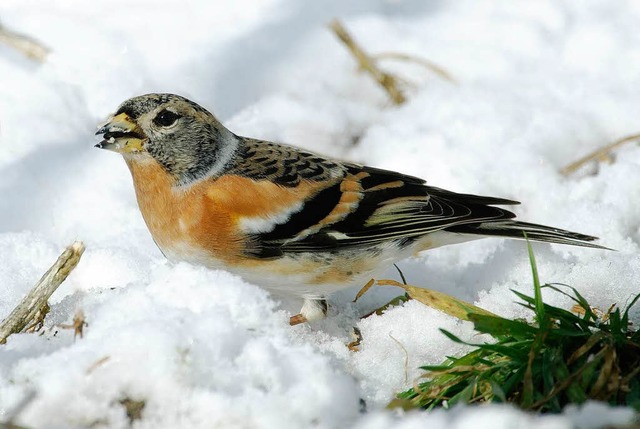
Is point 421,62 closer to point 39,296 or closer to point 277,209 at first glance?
point 277,209

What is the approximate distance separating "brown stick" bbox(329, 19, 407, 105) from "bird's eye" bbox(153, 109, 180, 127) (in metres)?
1.88

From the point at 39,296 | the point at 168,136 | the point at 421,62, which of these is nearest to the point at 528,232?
the point at 168,136

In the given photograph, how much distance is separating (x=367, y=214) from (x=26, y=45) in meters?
2.31

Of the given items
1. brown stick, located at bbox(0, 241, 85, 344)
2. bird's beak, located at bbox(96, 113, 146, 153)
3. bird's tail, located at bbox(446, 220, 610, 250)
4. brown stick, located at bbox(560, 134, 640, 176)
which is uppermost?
brown stick, located at bbox(560, 134, 640, 176)

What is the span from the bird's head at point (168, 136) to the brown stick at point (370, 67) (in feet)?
5.81

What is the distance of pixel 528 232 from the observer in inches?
118

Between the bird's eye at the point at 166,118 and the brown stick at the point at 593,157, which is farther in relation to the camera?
the brown stick at the point at 593,157

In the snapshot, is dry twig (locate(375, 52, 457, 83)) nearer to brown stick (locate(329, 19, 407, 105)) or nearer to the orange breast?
brown stick (locate(329, 19, 407, 105))

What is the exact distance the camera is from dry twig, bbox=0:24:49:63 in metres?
4.23

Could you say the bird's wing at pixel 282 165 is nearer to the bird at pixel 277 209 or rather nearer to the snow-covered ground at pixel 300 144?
the bird at pixel 277 209

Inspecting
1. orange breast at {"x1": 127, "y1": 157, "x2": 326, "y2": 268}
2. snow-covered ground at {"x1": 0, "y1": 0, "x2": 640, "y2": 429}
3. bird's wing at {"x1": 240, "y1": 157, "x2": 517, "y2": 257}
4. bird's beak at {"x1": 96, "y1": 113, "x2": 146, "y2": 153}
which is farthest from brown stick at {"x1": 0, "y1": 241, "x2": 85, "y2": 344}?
bird's wing at {"x1": 240, "y1": 157, "x2": 517, "y2": 257}

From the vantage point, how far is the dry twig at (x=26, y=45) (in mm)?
4227

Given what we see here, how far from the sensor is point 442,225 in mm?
2969

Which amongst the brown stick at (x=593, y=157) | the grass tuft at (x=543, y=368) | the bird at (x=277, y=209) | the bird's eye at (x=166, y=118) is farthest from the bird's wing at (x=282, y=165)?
the brown stick at (x=593, y=157)
